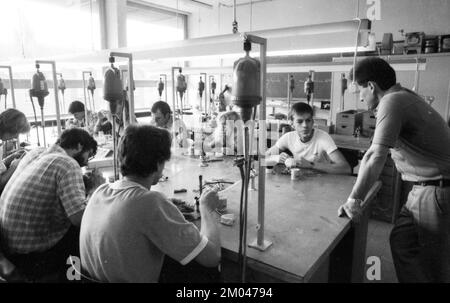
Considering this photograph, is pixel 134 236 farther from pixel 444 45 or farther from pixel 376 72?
pixel 444 45

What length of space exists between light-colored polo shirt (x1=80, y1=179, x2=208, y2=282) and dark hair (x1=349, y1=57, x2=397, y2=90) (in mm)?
1211

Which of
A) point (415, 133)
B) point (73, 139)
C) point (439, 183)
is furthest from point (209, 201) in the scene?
point (439, 183)

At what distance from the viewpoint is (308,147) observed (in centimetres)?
275

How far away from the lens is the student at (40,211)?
5.07ft

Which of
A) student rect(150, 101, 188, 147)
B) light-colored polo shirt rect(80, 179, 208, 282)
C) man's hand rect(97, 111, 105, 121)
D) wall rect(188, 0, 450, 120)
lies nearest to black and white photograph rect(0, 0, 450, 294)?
light-colored polo shirt rect(80, 179, 208, 282)

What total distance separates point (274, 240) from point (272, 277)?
0.19 meters

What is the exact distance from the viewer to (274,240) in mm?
1321

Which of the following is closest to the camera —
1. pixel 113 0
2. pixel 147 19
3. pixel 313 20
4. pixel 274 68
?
pixel 274 68

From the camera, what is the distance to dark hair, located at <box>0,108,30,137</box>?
8.18ft

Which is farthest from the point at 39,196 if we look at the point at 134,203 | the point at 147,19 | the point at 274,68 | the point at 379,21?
the point at 147,19

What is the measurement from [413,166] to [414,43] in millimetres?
3111

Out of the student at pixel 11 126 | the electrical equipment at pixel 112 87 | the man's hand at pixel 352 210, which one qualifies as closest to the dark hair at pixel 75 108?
the student at pixel 11 126

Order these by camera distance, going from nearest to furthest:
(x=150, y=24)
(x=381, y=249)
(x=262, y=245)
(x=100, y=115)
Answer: (x=262, y=245)
(x=381, y=249)
(x=100, y=115)
(x=150, y=24)
